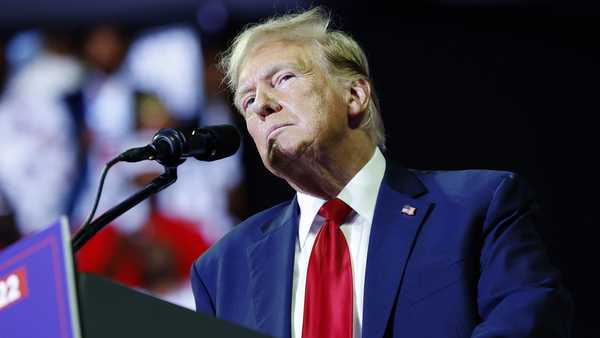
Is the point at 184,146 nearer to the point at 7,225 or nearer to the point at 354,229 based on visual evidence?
the point at 354,229

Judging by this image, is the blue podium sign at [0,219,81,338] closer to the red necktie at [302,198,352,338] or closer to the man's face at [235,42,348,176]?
the red necktie at [302,198,352,338]

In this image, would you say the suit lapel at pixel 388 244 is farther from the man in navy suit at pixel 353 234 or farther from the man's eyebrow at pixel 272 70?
the man's eyebrow at pixel 272 70

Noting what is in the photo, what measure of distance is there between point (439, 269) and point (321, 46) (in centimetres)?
70

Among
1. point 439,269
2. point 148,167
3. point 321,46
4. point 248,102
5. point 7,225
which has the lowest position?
point 7,225

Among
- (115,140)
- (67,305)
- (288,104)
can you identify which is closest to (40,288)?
(67,305)

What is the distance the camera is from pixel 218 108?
15.3 feet

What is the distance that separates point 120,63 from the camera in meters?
4.84

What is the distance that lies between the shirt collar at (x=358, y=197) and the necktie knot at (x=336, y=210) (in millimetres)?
17

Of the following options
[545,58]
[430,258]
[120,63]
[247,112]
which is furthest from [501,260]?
[120,63]

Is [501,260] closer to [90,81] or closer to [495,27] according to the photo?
[495,27]

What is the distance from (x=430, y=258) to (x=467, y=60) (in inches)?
93.1

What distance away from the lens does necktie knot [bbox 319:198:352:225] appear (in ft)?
7.41

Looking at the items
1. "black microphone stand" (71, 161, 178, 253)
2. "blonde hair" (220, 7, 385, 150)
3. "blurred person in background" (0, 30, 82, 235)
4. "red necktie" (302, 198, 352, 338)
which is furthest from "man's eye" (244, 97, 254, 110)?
"blurred person in background" (0, 30, 82, 235)

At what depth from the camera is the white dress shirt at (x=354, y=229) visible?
2137 mm
